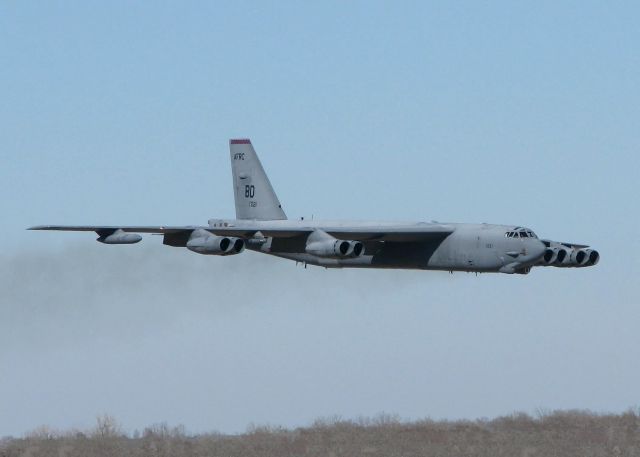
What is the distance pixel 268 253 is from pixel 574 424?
1542 cm

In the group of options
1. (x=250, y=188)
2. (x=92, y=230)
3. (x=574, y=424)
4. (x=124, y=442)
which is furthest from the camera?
(x=250, y=188)

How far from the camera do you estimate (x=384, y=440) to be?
138ft

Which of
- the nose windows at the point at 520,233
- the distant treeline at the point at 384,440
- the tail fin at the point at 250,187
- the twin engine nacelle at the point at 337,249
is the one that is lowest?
the distant treeline at the point at 384,440

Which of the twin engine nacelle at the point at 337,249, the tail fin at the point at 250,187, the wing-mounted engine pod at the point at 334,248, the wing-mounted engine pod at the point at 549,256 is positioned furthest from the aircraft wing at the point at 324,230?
the tail fin at the point at 250,187

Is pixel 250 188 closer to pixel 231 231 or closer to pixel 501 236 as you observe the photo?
pixel 231 231

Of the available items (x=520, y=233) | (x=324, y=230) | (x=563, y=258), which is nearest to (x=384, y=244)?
(x=324, y=230)

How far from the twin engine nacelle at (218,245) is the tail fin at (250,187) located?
1014cm

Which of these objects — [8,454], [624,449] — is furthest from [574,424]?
[8,454]

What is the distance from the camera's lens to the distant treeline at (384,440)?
39969mm

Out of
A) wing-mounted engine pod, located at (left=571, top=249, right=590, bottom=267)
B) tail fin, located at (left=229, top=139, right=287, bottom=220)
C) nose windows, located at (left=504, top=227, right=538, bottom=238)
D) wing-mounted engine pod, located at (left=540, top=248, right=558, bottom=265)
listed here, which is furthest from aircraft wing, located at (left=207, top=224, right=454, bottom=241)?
tail fin, located at (left=229, top=139, right=287, bottom=220)

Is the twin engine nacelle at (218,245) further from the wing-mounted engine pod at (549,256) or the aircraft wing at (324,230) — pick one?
the wing-mounted engine pod at (549,256)

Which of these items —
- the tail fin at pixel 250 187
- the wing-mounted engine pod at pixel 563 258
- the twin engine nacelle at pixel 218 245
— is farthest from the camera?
the tail fin at pixel 250 187

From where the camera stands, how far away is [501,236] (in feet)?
163

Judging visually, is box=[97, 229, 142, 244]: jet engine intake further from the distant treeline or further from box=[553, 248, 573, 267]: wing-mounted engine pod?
box=[553, 248, 573, 267]: wing-mounted engine pod
